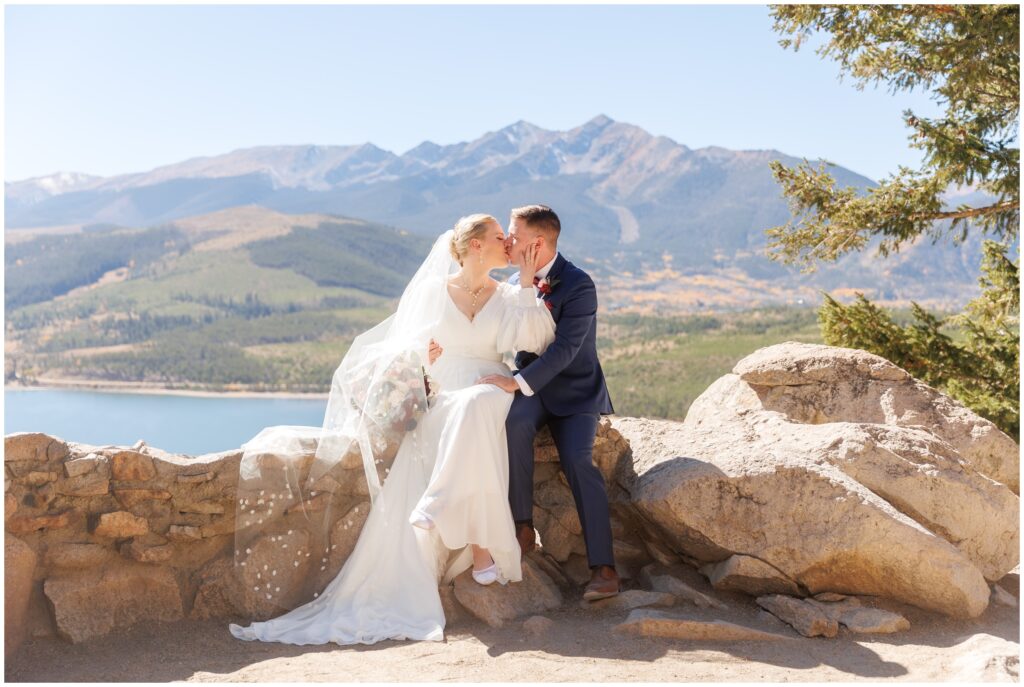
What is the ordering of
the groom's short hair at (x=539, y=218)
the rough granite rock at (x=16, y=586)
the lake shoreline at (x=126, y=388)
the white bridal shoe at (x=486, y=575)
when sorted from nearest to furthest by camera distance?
the rough granite rock at (x=16, y=586) → the white bridal shoe at (x=486, y=575) → the groom's short hair at (x=539, y=218) → the lake shoreline at (x=126, y=388)

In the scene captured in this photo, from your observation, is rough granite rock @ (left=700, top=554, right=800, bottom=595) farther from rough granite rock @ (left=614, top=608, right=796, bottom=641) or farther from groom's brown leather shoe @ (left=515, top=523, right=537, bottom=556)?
groom's brown leather shoe @ (left=515, top=523, right=537, bottom=556)

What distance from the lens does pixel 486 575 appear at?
5.23m

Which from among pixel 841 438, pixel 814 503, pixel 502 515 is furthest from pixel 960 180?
pixel 502 515

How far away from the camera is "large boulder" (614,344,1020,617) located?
17.3ft

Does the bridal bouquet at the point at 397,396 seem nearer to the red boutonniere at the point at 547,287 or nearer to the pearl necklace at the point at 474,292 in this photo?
the pearl necklace at the point at 474,292

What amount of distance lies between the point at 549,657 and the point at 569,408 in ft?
5.26

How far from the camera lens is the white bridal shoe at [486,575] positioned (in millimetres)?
5219

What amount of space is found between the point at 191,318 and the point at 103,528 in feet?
449

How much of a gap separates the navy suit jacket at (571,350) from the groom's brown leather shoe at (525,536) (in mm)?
725

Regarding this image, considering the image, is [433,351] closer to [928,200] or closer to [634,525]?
[634,525]

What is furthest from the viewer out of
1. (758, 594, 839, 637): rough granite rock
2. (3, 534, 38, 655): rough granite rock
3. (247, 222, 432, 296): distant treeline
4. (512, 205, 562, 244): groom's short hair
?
(247, 222, 432, 296): distant treeline

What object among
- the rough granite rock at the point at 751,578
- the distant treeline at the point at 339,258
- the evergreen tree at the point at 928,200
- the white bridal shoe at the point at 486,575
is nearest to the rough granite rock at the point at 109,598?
the white bridal shoe at the point at 486,575

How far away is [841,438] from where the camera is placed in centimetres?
592

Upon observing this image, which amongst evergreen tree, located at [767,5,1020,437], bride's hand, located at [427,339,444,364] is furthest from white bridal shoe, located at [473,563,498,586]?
evergreen tree, located at [767,5,1020,437]
